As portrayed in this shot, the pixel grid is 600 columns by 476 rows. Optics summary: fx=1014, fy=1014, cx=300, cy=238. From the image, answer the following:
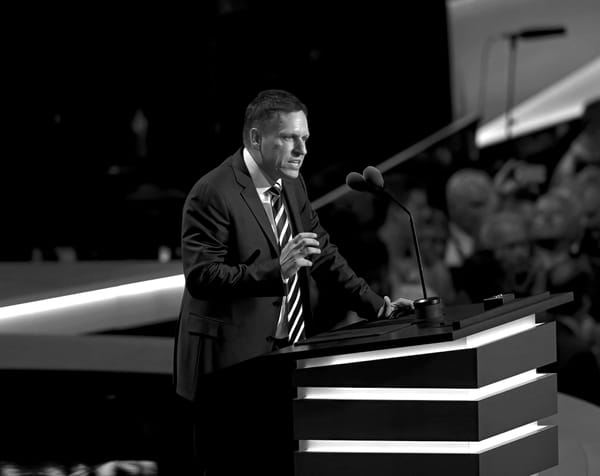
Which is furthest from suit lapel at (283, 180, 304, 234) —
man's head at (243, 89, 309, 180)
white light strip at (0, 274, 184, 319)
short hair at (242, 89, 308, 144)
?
white light strip at (0, 274, 184, 319)

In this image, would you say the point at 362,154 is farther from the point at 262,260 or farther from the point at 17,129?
the point at 262,260

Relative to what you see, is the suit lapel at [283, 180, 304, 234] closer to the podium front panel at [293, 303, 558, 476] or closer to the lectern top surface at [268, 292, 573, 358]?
the lectern top surface at [268, 292, 573, 358]

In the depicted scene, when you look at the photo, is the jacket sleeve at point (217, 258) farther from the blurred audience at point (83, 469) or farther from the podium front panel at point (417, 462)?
A: the blurred audience at point (83, 469)

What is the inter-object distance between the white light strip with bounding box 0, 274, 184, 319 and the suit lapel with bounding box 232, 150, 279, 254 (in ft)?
9.22

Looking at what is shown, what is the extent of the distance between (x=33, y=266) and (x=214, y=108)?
1673 millimetres

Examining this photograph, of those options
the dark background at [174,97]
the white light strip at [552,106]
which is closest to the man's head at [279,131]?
the dark background at [174,97]

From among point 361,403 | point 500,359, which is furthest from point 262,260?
point 500,359

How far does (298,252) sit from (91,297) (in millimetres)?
3135

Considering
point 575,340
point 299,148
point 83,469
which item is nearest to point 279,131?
point 299,148

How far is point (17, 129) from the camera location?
6496 mm

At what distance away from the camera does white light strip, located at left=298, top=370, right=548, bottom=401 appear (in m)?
2.41

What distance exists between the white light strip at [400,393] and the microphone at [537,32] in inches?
150

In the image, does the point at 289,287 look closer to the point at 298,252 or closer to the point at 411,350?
the point at 298,252

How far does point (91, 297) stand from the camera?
17.5 ft
